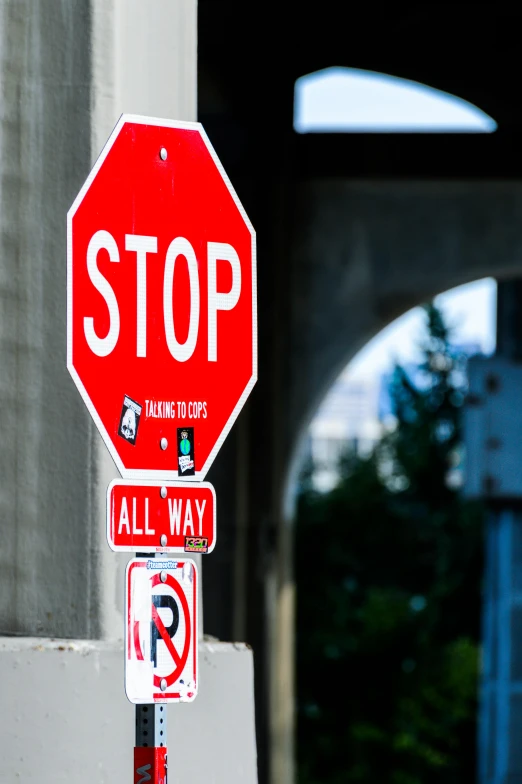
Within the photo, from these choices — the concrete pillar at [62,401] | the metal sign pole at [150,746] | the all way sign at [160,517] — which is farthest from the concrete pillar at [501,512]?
the metal sign pole at [150,746]

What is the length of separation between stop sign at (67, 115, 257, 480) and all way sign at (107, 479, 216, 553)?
5cm

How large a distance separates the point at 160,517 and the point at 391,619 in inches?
1659

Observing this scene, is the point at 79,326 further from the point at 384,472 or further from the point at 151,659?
the point at 384,472

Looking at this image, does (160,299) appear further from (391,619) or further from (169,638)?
(391,619)

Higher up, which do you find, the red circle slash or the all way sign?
the all way sign

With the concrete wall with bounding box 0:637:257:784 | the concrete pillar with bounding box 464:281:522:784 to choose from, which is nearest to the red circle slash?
the concrete wall with bounding box 0:637:257:784

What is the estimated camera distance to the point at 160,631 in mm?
4250

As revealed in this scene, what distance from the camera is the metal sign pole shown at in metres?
4.17

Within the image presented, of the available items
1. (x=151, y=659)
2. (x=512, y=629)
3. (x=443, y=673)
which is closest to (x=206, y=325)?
(x=151, y=659)

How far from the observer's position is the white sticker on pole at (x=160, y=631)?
418 centimetres

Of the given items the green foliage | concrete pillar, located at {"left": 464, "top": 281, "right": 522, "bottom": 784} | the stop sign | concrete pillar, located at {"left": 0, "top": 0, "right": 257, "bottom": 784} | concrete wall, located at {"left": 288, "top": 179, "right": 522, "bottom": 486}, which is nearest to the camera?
the stop sign

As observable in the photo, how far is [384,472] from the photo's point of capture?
57562mm

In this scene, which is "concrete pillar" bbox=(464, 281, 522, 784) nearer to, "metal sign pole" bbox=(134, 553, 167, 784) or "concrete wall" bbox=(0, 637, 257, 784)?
"concrete wall" bbox=(0, 637, 257, 784)

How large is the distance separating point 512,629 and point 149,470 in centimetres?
2052
